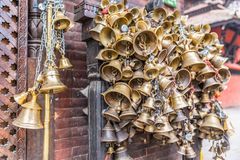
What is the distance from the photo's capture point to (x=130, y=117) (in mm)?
1789

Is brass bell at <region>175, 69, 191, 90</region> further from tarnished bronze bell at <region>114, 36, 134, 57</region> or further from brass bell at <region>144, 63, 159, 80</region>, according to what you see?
tarnished bronze bell at <region>114, 36, 134, 57</region>

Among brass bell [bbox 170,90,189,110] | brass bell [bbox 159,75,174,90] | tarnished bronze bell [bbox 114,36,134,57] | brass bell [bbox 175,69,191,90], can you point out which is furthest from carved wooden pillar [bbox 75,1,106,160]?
brass bell [bbox 175,69,191,90]

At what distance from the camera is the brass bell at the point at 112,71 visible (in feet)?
5.85

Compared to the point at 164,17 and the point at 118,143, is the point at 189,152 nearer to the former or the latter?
the point at 118,143

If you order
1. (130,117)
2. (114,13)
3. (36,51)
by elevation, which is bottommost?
(130,117)

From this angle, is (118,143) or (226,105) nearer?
(118,143)

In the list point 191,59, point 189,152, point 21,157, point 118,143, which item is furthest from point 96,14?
point 189,152

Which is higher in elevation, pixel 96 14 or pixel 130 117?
pixel 96 14

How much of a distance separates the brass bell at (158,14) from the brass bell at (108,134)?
3.40 ft

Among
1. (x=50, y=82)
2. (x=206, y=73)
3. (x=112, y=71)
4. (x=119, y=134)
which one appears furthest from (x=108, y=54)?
(x=206, y=73)

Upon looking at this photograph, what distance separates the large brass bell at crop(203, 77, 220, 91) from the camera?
7.49 ft

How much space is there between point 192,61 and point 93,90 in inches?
34.7

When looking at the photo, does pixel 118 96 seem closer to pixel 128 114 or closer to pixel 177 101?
pixel 128 114

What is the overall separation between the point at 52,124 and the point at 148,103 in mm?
805
